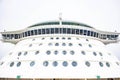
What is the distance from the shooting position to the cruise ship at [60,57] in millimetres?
19859

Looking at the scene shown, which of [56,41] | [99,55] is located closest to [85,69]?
[99,55]

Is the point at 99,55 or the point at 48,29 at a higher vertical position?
the point at 48,29

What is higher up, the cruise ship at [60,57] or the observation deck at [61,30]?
the observation deck at [61,30]

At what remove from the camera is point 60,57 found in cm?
2077

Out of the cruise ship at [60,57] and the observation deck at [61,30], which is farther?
the observation deck at [61,30]

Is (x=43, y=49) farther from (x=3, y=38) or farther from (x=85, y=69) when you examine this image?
(x=3, y=38)

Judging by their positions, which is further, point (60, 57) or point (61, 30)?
point (61, 30)

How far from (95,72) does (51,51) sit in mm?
5668

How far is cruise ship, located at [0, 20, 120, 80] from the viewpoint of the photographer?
65.2 ft

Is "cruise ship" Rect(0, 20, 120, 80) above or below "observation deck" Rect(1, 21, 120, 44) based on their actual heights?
below

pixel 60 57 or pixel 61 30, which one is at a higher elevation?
pixel 61 30

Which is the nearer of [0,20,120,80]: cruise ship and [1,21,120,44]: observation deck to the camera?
[0,20,120,80]: cruise ship

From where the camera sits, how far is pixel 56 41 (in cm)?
2334

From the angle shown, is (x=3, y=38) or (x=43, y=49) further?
(x=3, y=38)
